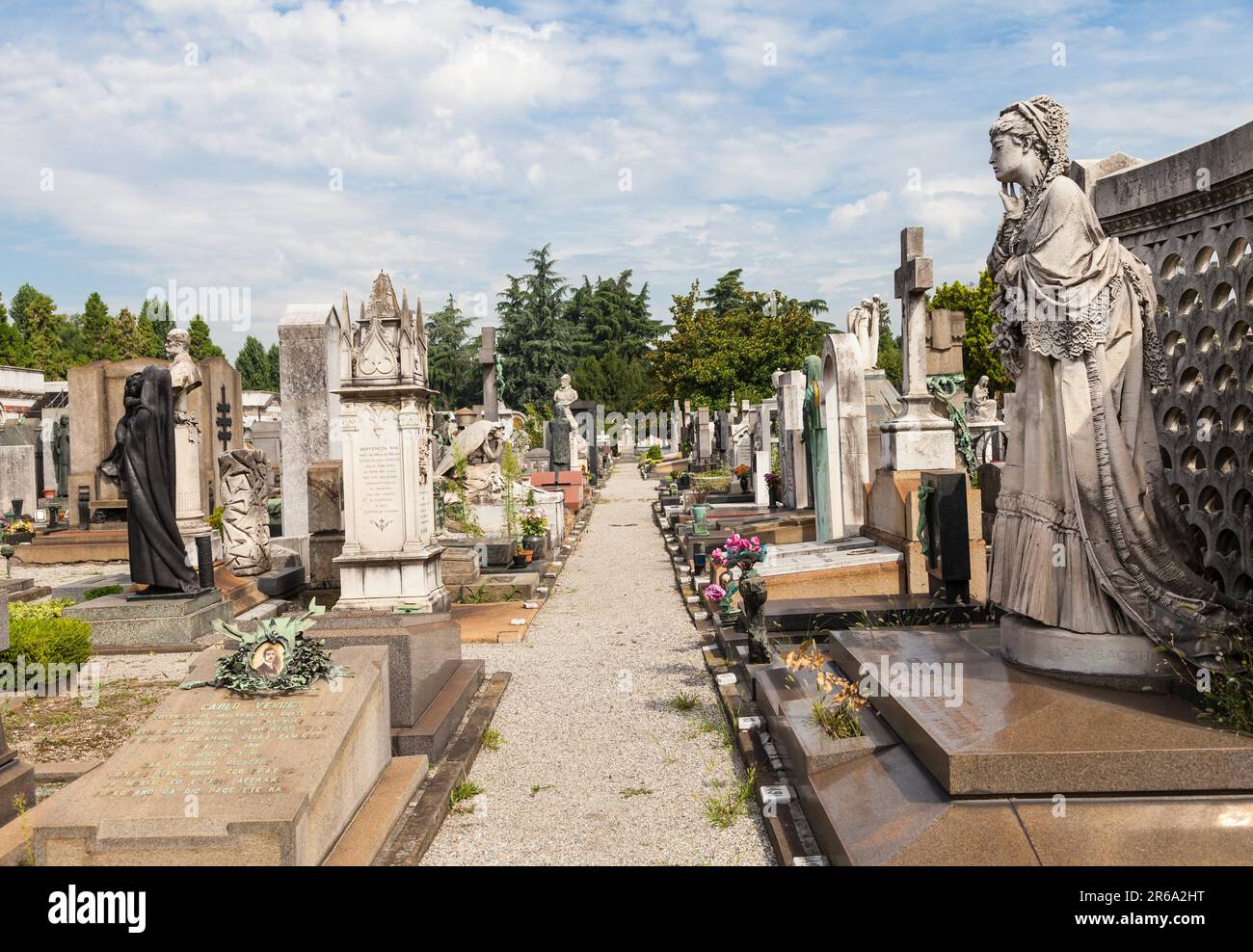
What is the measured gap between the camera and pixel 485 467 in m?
15.1

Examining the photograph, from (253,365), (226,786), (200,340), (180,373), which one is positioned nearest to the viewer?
(226,786)

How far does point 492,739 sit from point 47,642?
450 cm

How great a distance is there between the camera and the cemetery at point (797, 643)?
3.66 meters

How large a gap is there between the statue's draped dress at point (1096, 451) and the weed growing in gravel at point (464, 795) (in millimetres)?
3204

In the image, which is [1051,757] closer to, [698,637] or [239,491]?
[698,637]

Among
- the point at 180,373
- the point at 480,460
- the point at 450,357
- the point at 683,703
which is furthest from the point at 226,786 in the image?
the point at 450,357

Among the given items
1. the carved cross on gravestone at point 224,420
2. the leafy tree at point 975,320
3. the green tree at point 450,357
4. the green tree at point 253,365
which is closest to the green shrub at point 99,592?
the carved cross on gravestone at point 224,420

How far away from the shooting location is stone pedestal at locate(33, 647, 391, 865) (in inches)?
142

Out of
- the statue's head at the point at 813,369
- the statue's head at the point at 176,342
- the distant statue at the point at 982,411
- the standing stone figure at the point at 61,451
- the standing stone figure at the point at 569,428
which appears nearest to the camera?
the statue's head at the point at 813,369

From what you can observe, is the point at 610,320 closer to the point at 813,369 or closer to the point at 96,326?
the point at 96,326

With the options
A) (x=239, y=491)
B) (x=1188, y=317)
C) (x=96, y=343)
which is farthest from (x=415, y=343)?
(x=96, y=343)

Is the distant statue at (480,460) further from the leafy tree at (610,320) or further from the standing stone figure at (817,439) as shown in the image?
the leafy tree at (610,320)

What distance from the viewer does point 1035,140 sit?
467 cm

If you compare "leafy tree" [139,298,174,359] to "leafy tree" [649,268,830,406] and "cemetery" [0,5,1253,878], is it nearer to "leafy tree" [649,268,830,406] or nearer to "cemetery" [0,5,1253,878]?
"leafy tree" [649,268,830,406]
